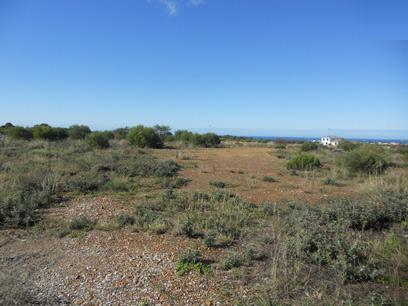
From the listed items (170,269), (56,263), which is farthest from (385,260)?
(56,263)

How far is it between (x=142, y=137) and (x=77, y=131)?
38.2ft

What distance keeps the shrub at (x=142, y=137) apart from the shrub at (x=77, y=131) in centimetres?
917

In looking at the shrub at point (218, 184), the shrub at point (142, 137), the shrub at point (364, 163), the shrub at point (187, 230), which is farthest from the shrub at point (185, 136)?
the shrub at point (187, 230)

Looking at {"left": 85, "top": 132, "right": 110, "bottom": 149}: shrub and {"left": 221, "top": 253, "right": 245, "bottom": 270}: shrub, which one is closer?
{"left": 221, "top": 253, "right": 245, "bottom": 270}: shrub

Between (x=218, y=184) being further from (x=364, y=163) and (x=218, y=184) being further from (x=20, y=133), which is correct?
(x=20, y=133)

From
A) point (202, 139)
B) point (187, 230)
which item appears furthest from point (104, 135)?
point (187, 230)

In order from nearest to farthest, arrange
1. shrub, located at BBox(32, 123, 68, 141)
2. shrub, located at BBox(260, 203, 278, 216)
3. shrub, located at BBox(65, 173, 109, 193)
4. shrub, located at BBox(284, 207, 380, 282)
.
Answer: shrub, located at BBox(284, 207, 380, 282) < shrub, located at BBox(260, 203, 278, 216) < shrub, located at BBox(65, 173, 109, 193) < shrub, located at BBox(32, 123, 68, 141)

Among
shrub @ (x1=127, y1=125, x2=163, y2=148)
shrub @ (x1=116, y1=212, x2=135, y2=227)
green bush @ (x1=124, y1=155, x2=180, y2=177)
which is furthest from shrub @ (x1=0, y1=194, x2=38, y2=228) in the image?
shrub @ (x1=127, y1=125, x2=163, y2=148)

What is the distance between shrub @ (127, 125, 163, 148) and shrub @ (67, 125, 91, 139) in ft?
30.1

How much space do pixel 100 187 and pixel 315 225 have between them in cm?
721

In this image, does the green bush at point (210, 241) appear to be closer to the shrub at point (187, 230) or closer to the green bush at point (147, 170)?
the shrub at point (187, 230)

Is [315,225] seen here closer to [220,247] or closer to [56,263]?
[220,247]

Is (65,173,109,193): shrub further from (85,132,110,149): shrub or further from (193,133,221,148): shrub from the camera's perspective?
(193,133,221,148): shrub

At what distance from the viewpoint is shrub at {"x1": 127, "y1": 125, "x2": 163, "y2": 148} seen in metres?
30.8
